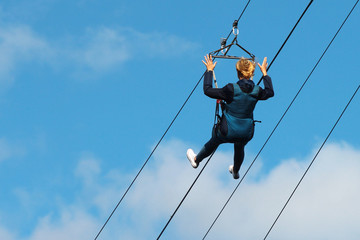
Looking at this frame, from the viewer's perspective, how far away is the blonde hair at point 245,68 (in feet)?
40.0

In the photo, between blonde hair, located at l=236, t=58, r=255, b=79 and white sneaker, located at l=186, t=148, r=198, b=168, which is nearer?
blonde hair, located at l=236, t=58, r=255, b=79

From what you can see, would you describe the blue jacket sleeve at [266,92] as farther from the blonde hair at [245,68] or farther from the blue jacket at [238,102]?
the blonde hair at [245,68]

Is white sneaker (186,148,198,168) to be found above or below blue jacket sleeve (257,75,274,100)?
below

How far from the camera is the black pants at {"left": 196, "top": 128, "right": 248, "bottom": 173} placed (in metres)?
12.4

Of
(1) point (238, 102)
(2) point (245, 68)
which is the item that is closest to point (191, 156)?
(1) point (238, 102)

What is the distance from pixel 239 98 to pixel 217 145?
0.82 m

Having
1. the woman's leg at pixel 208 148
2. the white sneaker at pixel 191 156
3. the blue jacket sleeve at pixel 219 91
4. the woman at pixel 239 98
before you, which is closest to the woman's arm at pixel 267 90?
the woman at pixel 239 98

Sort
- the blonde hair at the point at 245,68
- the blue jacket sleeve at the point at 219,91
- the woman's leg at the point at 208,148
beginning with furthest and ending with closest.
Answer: the woman's leg at the point at 208,148, the blonde hair at the point at 245,68, the blue jacket sleeve at the point at 219,91

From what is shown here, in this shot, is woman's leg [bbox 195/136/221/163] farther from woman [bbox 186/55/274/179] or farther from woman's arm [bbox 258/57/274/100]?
woman's arm [bbox 258/57/274/100]

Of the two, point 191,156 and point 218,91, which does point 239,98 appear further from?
point 191,156

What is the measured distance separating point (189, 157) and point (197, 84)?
38.4 inches

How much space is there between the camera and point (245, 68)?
1219 centimetres

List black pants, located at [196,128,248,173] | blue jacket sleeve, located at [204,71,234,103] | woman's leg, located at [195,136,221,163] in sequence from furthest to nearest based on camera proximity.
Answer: woman's leg, located at [195,136,221,163]
black pants, located at [196,128,248,173]
blue jacket sleeve, located at [204,71,234,103]

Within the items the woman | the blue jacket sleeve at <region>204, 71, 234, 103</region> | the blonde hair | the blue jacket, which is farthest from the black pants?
the blonde hair
